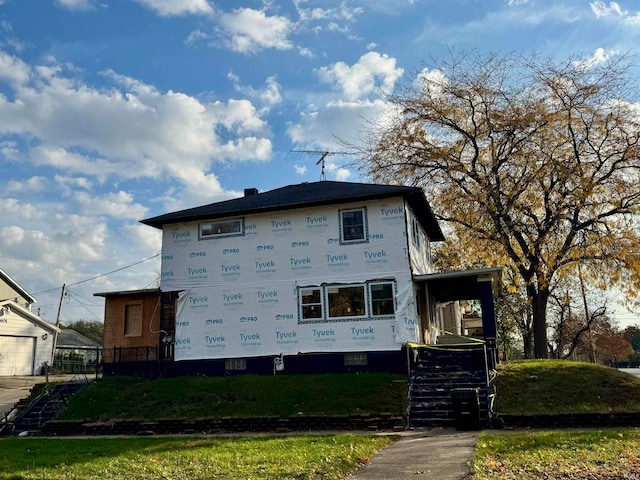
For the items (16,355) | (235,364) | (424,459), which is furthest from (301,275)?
(16,355)

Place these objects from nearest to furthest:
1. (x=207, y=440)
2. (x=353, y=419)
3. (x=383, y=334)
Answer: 1. (x=207, y=440)
2. (x=353, y=419)
3. (x=383, y=334)

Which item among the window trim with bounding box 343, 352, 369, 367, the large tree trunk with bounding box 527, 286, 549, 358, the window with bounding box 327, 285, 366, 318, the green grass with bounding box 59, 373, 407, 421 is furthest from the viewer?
the large tree trunk with bounding box 527, 286, 549, 358

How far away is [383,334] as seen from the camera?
17406 mm

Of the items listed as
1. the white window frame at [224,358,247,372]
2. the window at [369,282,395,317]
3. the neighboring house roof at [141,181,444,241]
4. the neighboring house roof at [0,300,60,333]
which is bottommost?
the white window frame at [224,358,247,372]

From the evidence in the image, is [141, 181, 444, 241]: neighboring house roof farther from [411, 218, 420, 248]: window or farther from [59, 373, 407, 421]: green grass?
[59, 373, 407, 421]: green grass

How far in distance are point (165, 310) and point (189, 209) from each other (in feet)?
12.7

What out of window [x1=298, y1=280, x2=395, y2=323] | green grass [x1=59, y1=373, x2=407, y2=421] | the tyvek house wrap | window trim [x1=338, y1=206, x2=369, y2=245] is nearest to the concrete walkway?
green grass [x1=59, y1=373, x2=407, y2=421]

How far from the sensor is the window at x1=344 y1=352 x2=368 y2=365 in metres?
17.5

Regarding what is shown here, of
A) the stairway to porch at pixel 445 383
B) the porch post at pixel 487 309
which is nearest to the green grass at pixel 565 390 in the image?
the stairway to porch at pixel 445 383

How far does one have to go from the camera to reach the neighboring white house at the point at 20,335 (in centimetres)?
3016

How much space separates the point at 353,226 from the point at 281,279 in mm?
3047

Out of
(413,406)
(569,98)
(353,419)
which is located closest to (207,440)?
(353,419)

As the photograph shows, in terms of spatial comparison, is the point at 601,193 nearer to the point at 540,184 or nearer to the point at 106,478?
the point at 540,184

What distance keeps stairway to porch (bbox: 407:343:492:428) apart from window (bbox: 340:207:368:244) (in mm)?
4088
